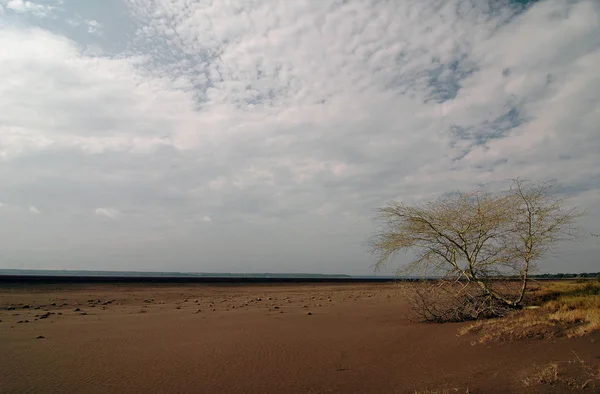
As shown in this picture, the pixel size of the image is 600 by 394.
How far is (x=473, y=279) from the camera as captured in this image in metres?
11.9

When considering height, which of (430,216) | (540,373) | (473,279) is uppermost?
(430,216)

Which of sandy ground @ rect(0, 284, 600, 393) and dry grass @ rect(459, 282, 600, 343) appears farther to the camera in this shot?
dry grass @ rect(459, 282, 600, 343)

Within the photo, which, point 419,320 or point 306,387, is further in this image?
point 419,320

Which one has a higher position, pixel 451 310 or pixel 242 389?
pixel 451 310

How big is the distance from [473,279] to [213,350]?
850cm

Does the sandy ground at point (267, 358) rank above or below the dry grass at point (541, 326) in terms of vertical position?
below

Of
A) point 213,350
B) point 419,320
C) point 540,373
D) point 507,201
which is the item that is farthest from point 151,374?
point 507,201

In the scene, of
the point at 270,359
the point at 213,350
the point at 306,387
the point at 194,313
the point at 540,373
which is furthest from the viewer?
the point at 194,313

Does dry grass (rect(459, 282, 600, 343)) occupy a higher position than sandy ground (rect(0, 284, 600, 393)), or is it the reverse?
dry grass (rect(459, 282, 600, 343))

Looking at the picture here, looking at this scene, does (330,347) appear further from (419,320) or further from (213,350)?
(419,320)

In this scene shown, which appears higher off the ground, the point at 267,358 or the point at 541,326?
the point at 541,326

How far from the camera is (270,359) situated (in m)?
8.31

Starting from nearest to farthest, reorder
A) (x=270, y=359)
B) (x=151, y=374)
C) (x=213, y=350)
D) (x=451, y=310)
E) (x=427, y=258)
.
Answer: (x=151, y=374)
(x=270, y=359)
(x=213, y=350)
(x=451, y=310)
(x=427, y=258)

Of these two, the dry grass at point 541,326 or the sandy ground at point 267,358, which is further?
the dry grass at point 541,326
